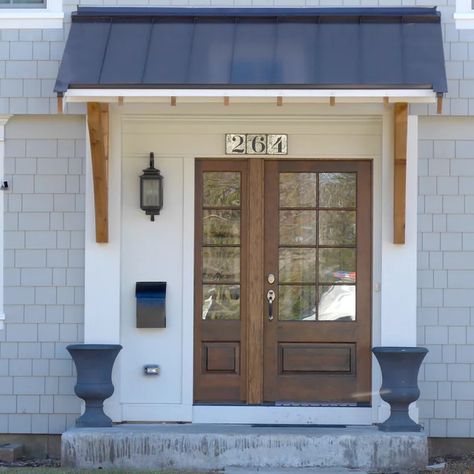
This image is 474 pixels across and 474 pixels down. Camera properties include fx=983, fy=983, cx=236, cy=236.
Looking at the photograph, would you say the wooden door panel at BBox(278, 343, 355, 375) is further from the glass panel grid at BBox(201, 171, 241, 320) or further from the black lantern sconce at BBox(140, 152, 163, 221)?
the black lantern sconce at BBox(140, 152, 163, 221)

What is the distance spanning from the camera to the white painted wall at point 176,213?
8609 millimetres

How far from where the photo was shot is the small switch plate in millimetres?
8633

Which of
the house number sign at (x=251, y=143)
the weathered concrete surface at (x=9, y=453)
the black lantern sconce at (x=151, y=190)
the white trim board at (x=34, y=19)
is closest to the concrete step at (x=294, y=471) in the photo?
the weathered concrete surface at (x=9, y=453)

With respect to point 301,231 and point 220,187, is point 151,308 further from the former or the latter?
point 301,231

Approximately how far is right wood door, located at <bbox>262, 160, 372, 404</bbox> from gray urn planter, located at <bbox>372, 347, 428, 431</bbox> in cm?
55

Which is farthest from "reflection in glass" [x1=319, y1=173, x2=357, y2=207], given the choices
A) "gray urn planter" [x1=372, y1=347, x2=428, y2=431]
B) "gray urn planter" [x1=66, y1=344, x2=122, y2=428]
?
"gray urn planter" [x1=66, y1=344, x2=122, y2=428]

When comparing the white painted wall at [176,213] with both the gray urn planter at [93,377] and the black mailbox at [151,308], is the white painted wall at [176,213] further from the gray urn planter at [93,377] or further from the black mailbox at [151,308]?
the gray urn planter at [93,377]

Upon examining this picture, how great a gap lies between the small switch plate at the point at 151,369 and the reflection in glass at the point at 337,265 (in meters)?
1.64

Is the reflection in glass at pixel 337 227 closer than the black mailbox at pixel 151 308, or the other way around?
the black mailbox at pixel 151 308

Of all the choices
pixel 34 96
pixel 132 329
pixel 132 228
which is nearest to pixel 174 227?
pixel 132 228

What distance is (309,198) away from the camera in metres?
8.75

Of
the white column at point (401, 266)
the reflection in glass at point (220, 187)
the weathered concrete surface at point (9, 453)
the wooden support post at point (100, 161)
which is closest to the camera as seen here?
the wooden support post at point (100, 161)

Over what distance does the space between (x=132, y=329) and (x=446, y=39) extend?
371 cm

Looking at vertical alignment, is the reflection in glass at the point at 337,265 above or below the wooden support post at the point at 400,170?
below
